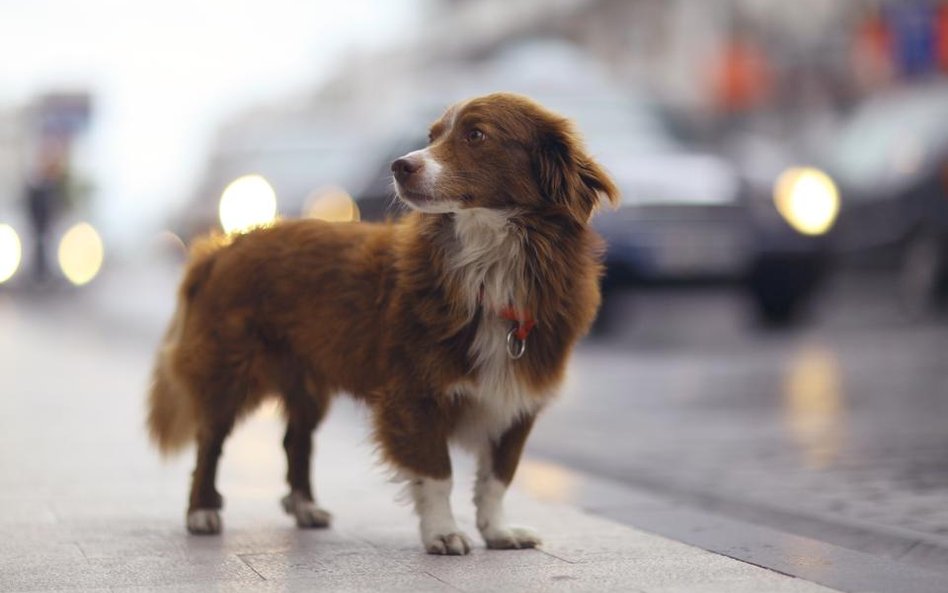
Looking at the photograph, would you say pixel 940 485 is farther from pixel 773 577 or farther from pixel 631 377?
pixel 631 377

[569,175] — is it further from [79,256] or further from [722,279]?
[79,256]

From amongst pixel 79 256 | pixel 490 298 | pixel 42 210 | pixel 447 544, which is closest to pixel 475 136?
pixel 490 298

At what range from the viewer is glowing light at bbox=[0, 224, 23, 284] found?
25609 mm

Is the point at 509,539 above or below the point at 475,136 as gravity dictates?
below

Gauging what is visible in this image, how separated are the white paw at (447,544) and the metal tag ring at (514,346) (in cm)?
57

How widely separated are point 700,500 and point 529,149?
75.1 inches

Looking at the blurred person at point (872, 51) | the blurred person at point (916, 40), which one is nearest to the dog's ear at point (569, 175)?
the blurred person at point (916, 40)

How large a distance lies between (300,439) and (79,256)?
2162cm

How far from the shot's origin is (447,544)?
5039mm

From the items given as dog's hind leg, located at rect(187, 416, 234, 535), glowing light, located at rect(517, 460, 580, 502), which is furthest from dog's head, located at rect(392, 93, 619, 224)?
glowing light, located at rect(517, 460, 580, 502)

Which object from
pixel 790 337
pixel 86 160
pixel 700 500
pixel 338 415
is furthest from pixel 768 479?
pixel 86 160

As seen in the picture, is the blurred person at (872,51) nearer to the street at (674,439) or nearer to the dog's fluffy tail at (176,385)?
the street at (674,439)

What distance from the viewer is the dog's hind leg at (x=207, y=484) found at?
556cm

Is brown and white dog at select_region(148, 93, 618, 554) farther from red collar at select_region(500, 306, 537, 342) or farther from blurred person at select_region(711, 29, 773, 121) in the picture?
blurred person at select_region(711, 29, 773, 121)
